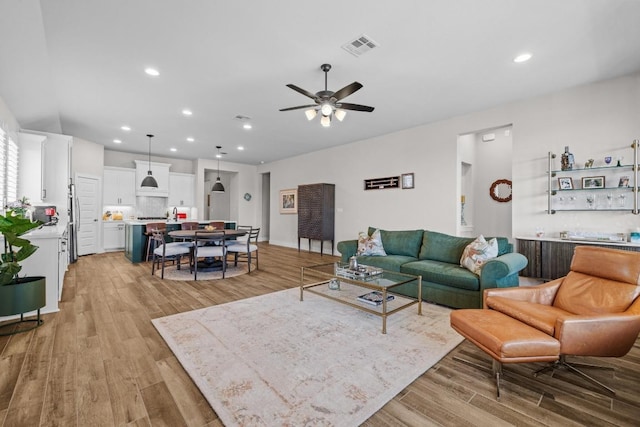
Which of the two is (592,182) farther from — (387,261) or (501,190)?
(387,261)

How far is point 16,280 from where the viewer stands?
2848 mm

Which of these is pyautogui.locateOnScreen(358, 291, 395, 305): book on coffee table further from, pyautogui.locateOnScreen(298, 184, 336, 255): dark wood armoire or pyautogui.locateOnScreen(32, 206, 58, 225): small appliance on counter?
pyautogui.locateOnScreen(32, 206, 58, 225): small appliance on counter

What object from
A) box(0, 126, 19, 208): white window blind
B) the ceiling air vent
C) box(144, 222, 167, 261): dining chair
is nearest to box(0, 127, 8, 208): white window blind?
box(0, 126, 19, 208): white window blind

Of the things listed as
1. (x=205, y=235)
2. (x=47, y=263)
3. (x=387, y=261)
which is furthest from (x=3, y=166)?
(x=387, y=261)

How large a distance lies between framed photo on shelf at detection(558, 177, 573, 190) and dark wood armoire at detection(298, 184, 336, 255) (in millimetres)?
4727

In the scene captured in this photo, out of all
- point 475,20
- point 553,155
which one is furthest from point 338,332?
point 553,155

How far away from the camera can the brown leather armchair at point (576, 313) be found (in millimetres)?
1773

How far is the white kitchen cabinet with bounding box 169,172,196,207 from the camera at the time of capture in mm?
8875

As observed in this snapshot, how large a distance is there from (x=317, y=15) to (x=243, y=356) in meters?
3.06

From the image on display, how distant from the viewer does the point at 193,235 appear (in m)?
4.89

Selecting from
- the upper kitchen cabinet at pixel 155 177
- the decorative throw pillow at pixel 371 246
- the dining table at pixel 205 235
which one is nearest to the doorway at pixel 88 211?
the upper kitchen cabinet at pixel 155 177

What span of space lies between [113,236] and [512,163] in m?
9.44

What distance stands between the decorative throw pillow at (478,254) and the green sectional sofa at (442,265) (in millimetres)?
88

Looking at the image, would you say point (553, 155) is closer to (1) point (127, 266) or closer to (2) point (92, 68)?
(2) point (92, 68)
